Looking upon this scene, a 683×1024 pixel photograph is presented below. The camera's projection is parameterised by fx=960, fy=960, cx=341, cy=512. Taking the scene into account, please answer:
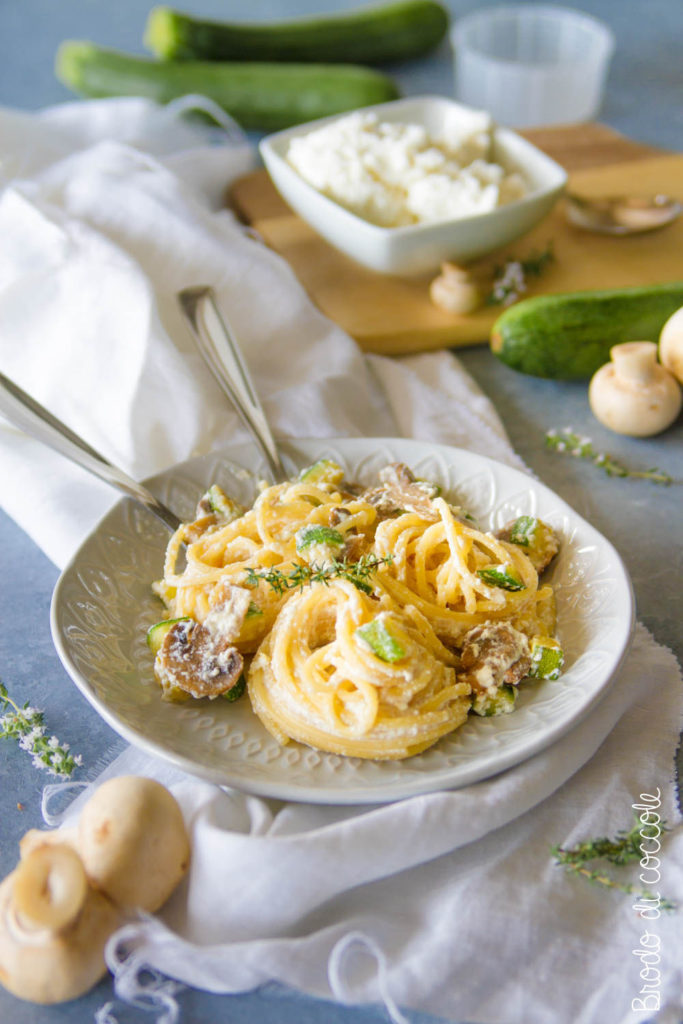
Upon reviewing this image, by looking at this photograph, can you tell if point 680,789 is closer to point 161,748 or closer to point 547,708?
point 547,708

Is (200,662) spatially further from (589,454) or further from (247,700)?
(589,454)

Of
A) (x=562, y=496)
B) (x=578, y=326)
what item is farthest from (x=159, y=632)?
(x=578, y=326)

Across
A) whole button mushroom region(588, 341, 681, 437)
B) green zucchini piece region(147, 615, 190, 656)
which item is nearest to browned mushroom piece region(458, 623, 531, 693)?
green zucchini piece region(147, 615, 190, 656)

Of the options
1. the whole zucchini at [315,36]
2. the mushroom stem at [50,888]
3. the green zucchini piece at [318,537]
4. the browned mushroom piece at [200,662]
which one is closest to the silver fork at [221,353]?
the green zucchini piece at [318,537]

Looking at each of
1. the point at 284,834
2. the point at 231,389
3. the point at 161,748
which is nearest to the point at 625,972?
the point at 284,834

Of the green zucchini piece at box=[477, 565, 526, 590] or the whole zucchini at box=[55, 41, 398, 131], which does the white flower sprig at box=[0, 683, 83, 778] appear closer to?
the green zucchini piece at box=[477, 565, 526, 590]

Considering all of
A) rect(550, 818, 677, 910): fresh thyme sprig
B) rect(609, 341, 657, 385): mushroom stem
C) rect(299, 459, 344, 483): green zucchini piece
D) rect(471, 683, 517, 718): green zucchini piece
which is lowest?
rect(609, 341, 657, 385): mushroom stem
